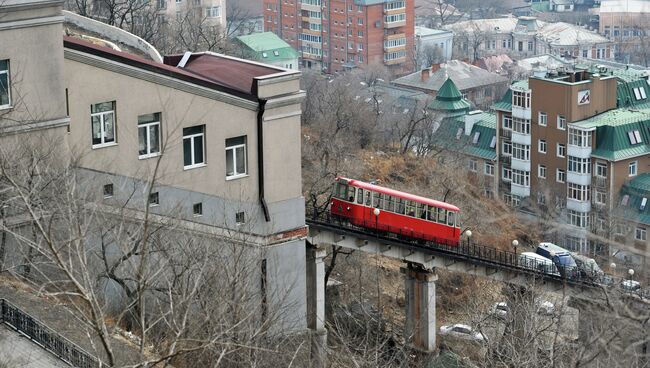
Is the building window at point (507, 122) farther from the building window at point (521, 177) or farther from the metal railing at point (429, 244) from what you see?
the metal railing at point (429, 244)

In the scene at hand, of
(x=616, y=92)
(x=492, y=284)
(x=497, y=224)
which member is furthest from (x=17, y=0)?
(x=616, y=92)

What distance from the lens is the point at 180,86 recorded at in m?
37.1

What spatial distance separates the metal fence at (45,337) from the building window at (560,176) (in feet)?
202

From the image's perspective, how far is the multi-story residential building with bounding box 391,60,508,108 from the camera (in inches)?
5385

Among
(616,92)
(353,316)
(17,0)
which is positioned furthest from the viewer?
(616,92)

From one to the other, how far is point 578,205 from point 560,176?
2215 mm

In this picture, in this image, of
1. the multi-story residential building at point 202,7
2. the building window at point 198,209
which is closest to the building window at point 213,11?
the multi-story residential building at point 202,7

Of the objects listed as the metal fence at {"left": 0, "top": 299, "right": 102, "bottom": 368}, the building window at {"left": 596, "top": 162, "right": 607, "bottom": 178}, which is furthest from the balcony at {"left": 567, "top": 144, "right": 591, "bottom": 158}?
the metal fence at {"left": 0, "top": 299, "right": 102, "bottom": 368}

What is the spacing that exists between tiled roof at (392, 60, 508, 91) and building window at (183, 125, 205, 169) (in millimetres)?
97479

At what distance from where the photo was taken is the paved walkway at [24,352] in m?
26.8

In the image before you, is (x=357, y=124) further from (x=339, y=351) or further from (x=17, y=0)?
(x=17, y=0)

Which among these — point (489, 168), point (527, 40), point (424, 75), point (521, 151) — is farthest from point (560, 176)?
point (527, 40)

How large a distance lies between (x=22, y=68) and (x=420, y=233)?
16.9 m

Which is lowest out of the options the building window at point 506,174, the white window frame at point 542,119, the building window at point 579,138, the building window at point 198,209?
the building window at point 506,174
